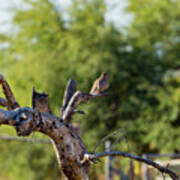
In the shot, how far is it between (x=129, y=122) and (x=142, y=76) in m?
1.05

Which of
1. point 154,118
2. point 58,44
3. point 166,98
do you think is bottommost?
point 154,118

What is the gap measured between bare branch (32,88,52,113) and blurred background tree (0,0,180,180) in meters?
5.37

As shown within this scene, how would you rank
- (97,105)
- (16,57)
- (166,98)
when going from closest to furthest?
(166,98) → (97,105) → (16,57)

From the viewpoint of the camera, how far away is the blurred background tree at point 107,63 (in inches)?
280

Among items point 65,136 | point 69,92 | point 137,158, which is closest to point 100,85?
point 69,92

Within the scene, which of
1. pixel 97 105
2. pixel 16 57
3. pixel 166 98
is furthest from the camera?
pixel 16 57

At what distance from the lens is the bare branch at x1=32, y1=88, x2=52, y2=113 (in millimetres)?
1472

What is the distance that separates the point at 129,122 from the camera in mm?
7230

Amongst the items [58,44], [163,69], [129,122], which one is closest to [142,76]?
[163,69]

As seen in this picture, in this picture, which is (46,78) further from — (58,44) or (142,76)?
(142,76)

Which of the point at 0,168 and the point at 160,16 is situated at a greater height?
the point at 160,16

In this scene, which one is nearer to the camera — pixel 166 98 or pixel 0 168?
pixel 166 98

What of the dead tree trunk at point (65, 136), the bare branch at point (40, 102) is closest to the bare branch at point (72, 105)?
the dead tree trunk at point (65, 136)

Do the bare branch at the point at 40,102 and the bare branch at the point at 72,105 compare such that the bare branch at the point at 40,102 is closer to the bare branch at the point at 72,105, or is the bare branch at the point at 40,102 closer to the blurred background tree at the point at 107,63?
the bare branch at the point at 72,105
